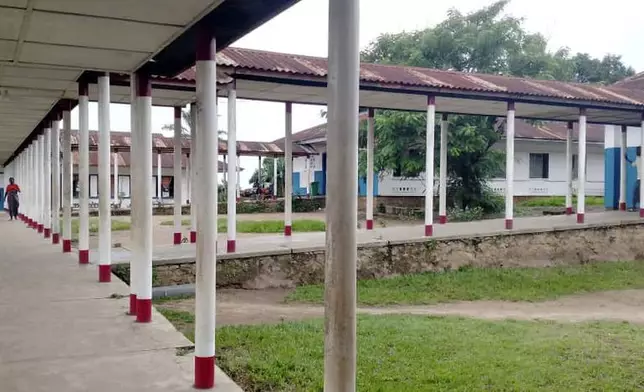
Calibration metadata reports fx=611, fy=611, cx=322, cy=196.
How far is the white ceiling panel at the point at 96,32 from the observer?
171 inches

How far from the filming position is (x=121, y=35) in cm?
466

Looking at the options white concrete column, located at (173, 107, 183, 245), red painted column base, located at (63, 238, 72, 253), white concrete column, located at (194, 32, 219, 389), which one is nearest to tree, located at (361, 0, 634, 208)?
white concrete column, located at (173, 107, 183, 245)

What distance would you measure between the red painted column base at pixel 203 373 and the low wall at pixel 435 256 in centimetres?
554

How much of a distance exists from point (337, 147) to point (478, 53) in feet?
64.5

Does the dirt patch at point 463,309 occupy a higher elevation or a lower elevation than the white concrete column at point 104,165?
lower

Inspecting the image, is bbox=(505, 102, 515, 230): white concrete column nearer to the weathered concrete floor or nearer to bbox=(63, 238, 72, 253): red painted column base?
the weathered concrete floor

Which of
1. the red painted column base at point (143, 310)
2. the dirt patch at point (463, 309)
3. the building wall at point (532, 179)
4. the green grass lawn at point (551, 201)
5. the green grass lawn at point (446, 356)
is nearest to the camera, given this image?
the green grass lawn at point (446, 356)

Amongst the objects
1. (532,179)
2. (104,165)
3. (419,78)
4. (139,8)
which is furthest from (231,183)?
(532,179)

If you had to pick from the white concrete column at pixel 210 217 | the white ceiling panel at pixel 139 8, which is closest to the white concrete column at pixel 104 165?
the white ceiling panel at pixel 139 8

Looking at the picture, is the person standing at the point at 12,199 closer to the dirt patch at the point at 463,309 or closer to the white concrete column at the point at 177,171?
the white concrete column at the point at 177,171

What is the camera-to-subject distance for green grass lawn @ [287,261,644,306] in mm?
10117

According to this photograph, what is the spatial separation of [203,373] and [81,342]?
1725mm

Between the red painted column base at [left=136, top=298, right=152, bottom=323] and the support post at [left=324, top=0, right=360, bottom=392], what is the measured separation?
3.38 meters

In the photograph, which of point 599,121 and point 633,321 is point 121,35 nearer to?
point 633,321
